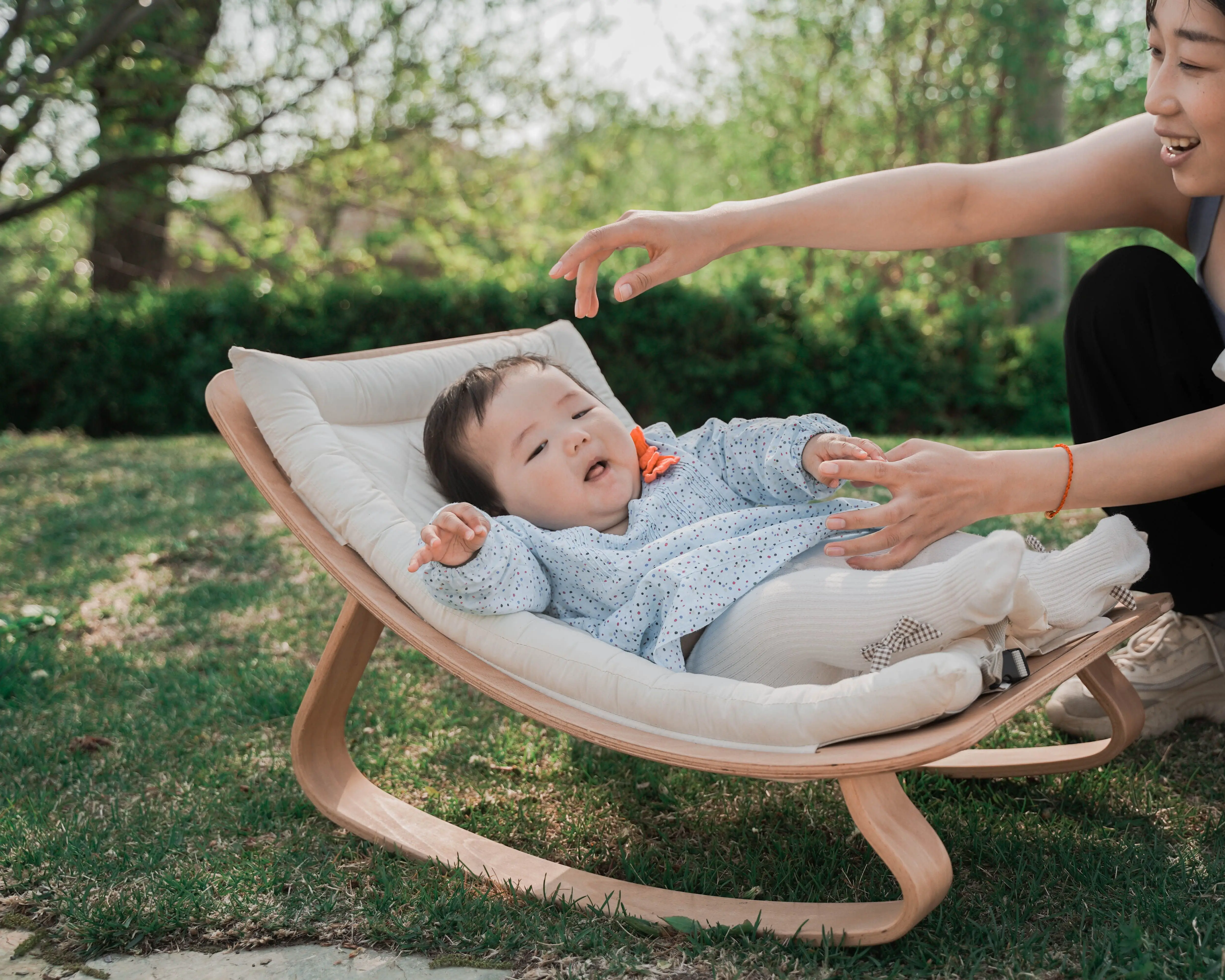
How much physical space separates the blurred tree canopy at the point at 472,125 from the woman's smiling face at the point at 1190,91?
555cm

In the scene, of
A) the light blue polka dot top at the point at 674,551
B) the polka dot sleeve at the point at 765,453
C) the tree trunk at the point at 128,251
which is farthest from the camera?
the tree trunk at the point at 128,251

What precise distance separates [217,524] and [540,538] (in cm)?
304

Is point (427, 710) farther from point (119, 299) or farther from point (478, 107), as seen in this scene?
point (478, 107)

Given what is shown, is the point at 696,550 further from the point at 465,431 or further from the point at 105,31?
the point at 105,31

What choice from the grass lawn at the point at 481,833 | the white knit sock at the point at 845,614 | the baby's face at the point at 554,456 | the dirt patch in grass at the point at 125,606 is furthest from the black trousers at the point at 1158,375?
the dirt patch in grass at the point at 125,606

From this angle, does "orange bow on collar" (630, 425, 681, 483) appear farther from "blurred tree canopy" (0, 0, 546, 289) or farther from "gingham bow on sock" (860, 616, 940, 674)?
"blurred tree canopy" (0, 0, 546, 289)

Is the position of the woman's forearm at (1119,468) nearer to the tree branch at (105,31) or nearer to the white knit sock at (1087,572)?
the white knit sock at (1087,572)

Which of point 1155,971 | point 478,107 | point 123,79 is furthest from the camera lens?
point 478,107

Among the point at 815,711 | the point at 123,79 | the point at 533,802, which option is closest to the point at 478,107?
the point at 123,79

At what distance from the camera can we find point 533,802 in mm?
2420

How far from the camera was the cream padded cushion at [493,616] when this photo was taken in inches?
64.0

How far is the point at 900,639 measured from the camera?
1.78 meters

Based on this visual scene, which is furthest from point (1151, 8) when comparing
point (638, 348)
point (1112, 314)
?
point (638, 348)

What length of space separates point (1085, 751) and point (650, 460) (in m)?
1.16
